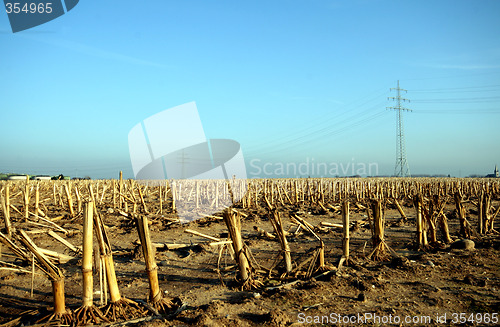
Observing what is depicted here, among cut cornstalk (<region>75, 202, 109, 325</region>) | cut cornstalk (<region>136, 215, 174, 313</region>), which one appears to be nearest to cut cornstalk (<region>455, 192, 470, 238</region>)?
cut cornstalk (<region>136, 215, 174, 313</region>)

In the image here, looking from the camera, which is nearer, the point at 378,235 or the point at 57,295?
the point at 57,295

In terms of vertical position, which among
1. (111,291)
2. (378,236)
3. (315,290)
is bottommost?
(315,290)

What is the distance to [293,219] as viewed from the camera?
8055mm

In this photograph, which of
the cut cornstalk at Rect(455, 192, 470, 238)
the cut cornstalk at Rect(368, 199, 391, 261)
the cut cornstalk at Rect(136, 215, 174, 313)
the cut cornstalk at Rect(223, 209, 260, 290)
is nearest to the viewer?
the cut cornstalk at Rect(136, 215, 174, 313)

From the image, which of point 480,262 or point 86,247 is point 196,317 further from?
point 480,262

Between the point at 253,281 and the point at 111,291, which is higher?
the point at 111,291

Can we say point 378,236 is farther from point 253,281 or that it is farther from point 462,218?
point 462,218

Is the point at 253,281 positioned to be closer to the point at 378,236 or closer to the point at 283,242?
the point at 283,242

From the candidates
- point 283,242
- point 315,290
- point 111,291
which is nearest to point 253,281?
point 283,242

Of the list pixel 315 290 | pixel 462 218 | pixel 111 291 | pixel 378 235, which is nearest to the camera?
pixel 111 291

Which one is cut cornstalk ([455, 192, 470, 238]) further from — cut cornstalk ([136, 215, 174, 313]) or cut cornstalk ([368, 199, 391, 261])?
cut cornstalk ([136, 215, 174, 313])

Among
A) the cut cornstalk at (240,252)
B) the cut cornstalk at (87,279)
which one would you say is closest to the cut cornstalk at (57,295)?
the cut cornstalk at (87,279)

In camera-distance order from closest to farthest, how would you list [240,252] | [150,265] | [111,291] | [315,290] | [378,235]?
[111,291] → [150,265] → [315,290] → [240,252] → [378,235]

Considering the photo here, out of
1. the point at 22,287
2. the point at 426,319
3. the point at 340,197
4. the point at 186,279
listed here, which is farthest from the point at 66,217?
the point at 340,197
